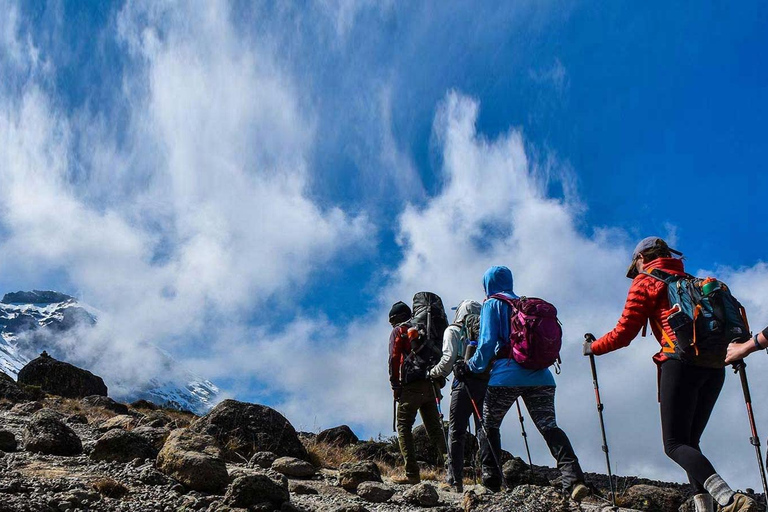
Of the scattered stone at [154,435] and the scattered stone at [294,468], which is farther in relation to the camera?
the scattered stone at [294,468]

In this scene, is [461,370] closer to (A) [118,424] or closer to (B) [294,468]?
(B) [294,468]

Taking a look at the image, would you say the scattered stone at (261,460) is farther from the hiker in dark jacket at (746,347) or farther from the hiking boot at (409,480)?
the hiker in dark jacket at (746,347)

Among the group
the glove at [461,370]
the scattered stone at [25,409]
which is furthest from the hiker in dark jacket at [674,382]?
the scattered stone at [25,409]

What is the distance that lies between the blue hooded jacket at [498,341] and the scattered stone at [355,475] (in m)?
1.79

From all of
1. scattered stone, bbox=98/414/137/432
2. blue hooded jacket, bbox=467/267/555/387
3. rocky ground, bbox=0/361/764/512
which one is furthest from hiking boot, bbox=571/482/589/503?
scattered stone, bbox=98/414/137/432

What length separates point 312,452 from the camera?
9258mm

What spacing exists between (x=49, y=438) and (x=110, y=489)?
201cm

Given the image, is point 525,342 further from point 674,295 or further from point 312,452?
point 312,452

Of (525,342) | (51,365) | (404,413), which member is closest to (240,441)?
(404,413)

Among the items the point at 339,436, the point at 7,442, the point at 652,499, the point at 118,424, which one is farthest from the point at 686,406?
the point at 339,436

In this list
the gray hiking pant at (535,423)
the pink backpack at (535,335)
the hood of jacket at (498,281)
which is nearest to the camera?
the gray hiking pant at (535,423)

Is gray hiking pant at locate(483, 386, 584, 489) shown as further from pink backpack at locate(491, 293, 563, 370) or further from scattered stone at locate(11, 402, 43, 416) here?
scattered stone at locate(11, 402, 43, 416)

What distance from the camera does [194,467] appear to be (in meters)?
5.46

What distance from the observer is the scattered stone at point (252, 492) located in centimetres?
473
